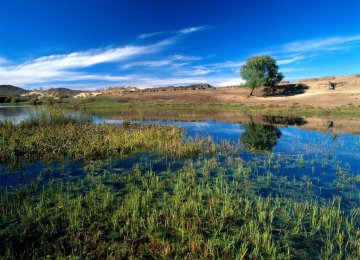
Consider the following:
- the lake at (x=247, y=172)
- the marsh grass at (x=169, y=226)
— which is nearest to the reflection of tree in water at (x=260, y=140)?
the lake at (x=247, y=172)

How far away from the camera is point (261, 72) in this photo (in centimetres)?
8138

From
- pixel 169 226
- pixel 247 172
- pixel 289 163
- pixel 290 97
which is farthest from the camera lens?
pixel 290 97

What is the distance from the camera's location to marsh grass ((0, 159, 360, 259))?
6988 millimetres

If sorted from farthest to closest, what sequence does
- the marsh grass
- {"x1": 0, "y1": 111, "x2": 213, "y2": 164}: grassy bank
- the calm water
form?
1. {"x1": 0, "y1": 111, "x2": 213, "y2": 164}: grassy bank
2. the calm water
3. the marsh grass

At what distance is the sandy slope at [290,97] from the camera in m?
66.1

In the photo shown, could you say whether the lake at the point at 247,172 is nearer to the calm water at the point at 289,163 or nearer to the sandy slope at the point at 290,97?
the calm water at the point at 289,163

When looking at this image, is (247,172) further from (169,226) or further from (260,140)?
(260,140)

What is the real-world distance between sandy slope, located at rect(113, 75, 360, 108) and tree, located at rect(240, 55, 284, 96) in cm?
461

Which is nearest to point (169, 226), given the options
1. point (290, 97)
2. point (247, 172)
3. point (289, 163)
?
point (247, 172)

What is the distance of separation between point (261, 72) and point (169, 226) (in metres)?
80.3

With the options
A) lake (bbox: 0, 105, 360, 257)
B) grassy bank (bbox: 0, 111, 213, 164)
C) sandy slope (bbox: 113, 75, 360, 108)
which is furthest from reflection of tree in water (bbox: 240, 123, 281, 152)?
sandy slope (bbox: 113, 75, 360, 108)

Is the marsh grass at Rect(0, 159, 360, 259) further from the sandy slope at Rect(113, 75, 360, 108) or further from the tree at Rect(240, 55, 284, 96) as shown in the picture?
the tree at Rect(240, 55, 284, 96)

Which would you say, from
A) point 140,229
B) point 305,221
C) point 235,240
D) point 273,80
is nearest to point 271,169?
point 305,221

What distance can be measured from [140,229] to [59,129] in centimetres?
1921
